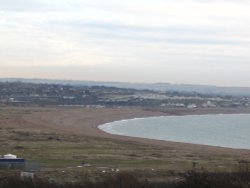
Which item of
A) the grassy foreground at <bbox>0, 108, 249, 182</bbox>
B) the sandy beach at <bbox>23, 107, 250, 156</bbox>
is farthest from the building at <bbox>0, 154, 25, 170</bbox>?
the sandy beach at <bbox>23, 107, 250, 156</bbox>

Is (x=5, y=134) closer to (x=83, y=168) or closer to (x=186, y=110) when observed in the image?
(x=83, y=168)

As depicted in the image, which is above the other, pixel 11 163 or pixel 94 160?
pixel 11 163

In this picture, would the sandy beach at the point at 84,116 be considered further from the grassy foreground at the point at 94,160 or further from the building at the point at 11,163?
the building at the point at 11,163

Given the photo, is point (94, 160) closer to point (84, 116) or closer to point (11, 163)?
point (11, 163)

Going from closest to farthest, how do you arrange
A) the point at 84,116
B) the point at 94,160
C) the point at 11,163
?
the point at 11,163 → the point at 94,160 → the point at 84,116

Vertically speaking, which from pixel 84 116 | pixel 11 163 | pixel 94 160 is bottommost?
pixel 84 116

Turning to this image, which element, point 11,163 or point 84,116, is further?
point 84,116

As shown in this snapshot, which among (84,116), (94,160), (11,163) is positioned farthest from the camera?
(84,116)

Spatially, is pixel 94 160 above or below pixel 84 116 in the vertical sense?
above

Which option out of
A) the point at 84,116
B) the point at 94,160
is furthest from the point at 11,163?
the point at 84,116

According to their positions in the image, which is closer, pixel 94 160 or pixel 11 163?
pixel 11 163

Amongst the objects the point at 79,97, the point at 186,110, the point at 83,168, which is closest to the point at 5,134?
the point at 83,168

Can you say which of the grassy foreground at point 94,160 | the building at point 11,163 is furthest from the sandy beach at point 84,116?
the building at point 11,163

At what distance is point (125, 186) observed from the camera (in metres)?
14.3
